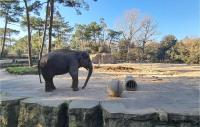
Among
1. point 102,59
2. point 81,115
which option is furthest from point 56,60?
point 102,59

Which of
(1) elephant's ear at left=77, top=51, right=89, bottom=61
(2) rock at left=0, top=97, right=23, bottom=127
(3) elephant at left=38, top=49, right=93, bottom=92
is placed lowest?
(2) rock at left=0, top=97, right=23, bottom=127

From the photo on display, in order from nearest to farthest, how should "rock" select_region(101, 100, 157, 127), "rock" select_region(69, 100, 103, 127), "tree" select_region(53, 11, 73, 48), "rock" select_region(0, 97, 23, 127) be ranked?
"rock" select_region(101, 100, 157, 127), "rock" select_region(69, 100, 103, 127), "rock" select_region(0, 97, 23, 127), "tree" select_region(53, 11, 73, 48)

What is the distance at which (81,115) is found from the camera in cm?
482

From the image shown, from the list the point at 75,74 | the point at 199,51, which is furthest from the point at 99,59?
the point at 75,74

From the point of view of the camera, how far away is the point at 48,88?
7172 mm

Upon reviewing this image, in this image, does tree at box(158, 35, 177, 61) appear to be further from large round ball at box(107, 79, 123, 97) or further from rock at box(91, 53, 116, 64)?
large round ball at box(107, 79, 123, 97)

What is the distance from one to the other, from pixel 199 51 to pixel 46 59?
16717mm

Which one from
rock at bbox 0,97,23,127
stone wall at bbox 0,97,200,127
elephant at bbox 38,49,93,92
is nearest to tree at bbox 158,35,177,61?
elephant at bbox 38,49,93,92

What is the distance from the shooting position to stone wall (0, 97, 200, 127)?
4.52 metres

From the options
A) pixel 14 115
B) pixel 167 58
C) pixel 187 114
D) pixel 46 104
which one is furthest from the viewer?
pixel 167 58

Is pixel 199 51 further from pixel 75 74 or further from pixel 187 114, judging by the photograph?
pixel 187 114

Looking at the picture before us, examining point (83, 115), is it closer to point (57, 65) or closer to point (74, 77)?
point (74, 77)

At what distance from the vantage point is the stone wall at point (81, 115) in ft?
14.8

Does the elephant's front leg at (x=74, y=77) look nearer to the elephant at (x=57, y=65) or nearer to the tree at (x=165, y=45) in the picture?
the elephant at (x=57, y=65)
